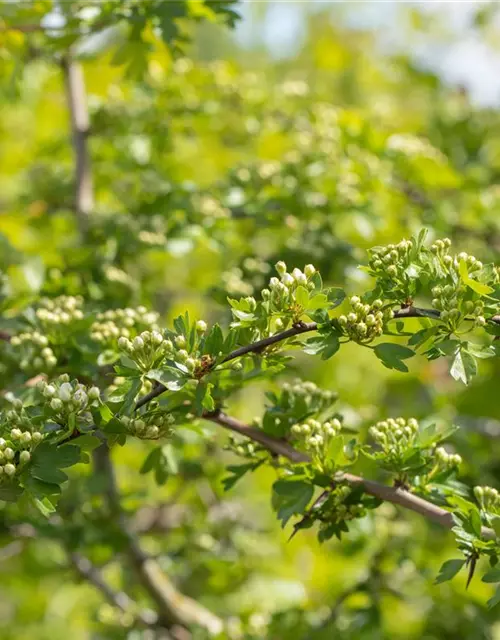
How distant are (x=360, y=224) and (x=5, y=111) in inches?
140

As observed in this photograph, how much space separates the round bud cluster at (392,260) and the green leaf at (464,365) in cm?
19

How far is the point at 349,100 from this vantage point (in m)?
6.98

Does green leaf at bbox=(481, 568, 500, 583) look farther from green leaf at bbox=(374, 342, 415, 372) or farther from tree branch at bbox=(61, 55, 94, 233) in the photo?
tree branch at bbox=(61, 55, 94, 233)

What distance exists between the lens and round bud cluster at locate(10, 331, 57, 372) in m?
2.08

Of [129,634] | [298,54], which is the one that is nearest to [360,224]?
[129,634]

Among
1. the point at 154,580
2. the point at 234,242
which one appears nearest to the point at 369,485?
the point at 234,242

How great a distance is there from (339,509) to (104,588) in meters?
1.80

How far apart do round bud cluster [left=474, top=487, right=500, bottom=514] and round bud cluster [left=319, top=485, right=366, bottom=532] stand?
0.26m

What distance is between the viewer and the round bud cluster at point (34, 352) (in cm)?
208

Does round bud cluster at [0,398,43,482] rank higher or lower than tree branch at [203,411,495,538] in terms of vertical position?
higher

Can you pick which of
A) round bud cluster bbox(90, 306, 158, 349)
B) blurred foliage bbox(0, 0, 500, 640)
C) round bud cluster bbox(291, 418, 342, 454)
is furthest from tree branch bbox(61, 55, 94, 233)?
round bud cluster bbox(291, 418, 342, 454)

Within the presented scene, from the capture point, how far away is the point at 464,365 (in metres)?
1.54

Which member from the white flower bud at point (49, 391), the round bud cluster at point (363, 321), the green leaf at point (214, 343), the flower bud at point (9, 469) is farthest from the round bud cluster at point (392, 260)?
the flower bud at point (9, 469)

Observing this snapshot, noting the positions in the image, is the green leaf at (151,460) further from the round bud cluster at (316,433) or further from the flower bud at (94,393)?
the flower bud at (94,393)
